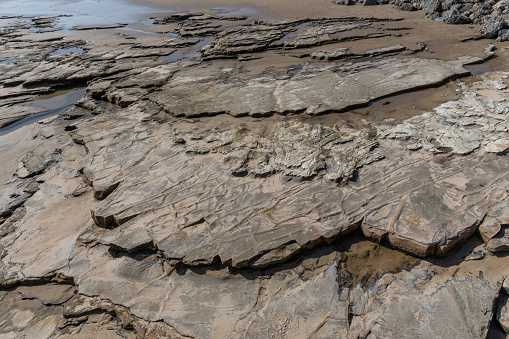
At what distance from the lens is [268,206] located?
3.15 m

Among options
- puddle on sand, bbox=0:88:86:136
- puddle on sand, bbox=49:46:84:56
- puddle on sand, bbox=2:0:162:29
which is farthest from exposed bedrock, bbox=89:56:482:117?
puddle on sand, bbox=2:0:162:29

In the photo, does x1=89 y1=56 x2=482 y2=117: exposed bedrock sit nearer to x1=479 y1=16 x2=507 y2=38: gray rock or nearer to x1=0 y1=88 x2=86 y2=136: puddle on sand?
x1=0 y1=88 x2=86 y2=136: puddle on sand

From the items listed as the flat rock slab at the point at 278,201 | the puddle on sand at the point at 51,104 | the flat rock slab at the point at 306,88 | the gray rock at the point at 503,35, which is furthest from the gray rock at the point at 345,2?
the flat rock slab at the point at 278,201

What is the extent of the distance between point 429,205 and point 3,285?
3934 millimetres

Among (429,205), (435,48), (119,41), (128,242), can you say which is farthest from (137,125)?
(119,41)

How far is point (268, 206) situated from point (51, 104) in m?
6.09

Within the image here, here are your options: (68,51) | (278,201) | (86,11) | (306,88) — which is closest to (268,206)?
(278,201)

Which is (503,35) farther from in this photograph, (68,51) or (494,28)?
(68,51)

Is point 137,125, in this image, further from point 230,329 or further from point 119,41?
point 119,41

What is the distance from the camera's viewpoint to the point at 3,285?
292cm

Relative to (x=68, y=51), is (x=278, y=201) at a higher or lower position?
lower

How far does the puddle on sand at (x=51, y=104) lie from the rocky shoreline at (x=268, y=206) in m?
0.09

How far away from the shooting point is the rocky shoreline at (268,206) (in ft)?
7.87

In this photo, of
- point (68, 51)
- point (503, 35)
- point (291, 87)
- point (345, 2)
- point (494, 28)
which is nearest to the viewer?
point (291, 87)
